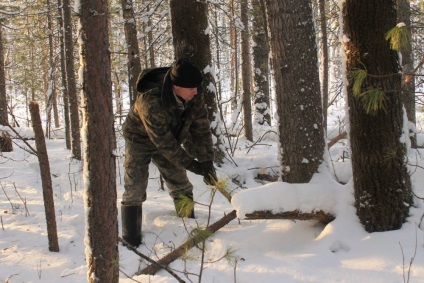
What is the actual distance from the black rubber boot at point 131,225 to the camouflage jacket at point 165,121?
68cm

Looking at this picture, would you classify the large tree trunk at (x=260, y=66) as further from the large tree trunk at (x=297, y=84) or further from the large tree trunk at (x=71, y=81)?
the large tree trunk at (x=297, y=84)

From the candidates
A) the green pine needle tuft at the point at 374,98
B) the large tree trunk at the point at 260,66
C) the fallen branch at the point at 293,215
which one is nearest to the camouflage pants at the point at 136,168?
the fallen branch at the point at 293,215

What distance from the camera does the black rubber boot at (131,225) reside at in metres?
3.87

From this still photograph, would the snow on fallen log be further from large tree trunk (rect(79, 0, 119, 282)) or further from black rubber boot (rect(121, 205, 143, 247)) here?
black rubber boot (rect(121, 205, 143, 247))

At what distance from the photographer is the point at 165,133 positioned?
3.46 meters

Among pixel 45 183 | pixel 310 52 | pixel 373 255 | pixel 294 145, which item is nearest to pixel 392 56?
pixel 310 52

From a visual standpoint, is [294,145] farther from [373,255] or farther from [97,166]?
[97,166]

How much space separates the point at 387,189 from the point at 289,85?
132 centimetres

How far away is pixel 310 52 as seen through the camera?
350 centimetres

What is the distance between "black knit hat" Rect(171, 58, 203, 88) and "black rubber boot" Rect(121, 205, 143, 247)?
1.50 metres

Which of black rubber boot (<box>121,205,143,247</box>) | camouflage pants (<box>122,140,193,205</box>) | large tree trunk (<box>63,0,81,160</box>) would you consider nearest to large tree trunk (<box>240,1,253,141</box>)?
large tree trunk (<box>63,0,81,160</box>)

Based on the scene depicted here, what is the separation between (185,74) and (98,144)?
1.35m

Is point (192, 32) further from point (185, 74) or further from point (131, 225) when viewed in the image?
point (131, 225)

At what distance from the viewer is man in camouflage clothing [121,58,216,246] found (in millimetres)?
3420
